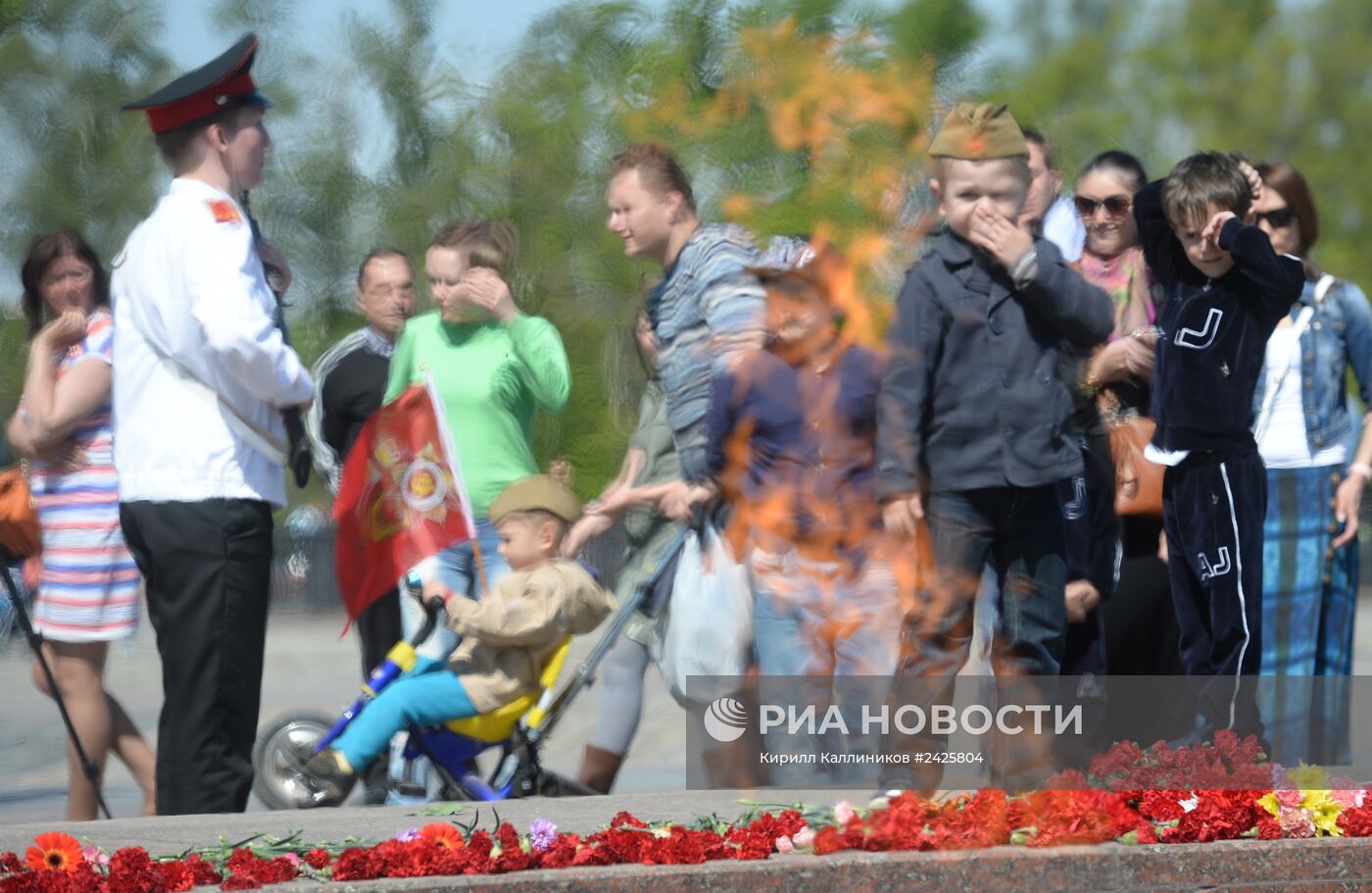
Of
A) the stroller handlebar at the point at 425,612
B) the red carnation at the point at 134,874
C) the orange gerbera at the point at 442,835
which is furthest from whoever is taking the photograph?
the stroller handlebar at the point at 425,612

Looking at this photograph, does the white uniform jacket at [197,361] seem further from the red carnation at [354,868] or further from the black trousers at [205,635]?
the red carnation at [354,868]

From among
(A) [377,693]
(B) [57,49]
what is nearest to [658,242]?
(A) [377,693]

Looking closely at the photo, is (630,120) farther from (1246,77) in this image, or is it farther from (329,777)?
(1246,77)

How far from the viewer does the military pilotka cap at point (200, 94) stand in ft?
15.1

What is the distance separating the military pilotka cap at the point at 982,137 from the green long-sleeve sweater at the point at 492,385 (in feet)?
4.45

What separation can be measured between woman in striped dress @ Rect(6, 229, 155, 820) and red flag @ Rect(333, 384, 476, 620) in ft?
1.86

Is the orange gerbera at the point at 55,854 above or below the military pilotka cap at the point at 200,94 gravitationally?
below

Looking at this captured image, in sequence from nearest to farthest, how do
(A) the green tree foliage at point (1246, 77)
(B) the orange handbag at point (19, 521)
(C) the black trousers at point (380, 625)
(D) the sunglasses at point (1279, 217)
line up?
(B) the orange handbag at point (19, 521) < (D) the sunglasses at point (1279, 217) < (C) the black trousers at point (380, 625) < (A) the green tree foliage at point (1246, 77)

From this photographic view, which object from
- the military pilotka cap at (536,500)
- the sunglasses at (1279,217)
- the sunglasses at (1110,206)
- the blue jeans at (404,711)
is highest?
the sunglasses at (1110,206)

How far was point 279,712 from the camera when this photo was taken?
9344 millimetres

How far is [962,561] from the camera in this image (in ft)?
15.0

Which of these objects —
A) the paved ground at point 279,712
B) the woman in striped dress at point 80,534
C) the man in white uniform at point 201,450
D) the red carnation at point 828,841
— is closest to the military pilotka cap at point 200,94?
the man in white uniform at point 201,450

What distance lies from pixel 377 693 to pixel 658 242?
1.35m
